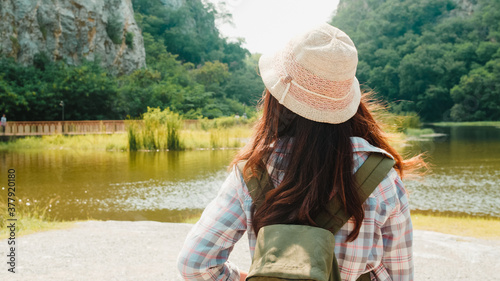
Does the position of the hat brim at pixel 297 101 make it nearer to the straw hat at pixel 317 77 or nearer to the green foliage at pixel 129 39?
the straw hat at pixel 317 77

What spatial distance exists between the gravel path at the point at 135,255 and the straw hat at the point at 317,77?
2.88 m

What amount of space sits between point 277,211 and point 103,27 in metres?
33.2

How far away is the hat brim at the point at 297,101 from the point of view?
0.97m

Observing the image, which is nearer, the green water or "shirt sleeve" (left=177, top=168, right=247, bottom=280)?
"shirt sleeve" (left=177, top=168, right=247, bottom=280)

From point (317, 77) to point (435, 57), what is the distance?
59039 millimetres

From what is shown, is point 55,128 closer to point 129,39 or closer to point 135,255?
point 129,39

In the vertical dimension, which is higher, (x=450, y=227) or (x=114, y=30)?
(x=114, y=30)

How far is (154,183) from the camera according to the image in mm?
10180

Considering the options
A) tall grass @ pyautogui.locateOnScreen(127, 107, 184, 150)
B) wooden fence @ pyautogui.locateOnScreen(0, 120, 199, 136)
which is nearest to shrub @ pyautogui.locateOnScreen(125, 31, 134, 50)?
wooden fence @ pyautogui.locateOnScreen(0, 120, 199, 136)

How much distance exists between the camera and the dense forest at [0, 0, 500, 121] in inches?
992

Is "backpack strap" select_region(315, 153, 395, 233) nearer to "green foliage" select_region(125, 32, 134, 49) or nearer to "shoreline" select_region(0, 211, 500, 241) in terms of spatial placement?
"shoreline" select_region(0, 211, 500, 241)

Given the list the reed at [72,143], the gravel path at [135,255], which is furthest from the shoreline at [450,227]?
the reed at [72,143]

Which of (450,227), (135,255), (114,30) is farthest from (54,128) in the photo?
(450,227)

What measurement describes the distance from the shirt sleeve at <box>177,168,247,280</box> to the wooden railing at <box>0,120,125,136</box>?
2165 centimetres
